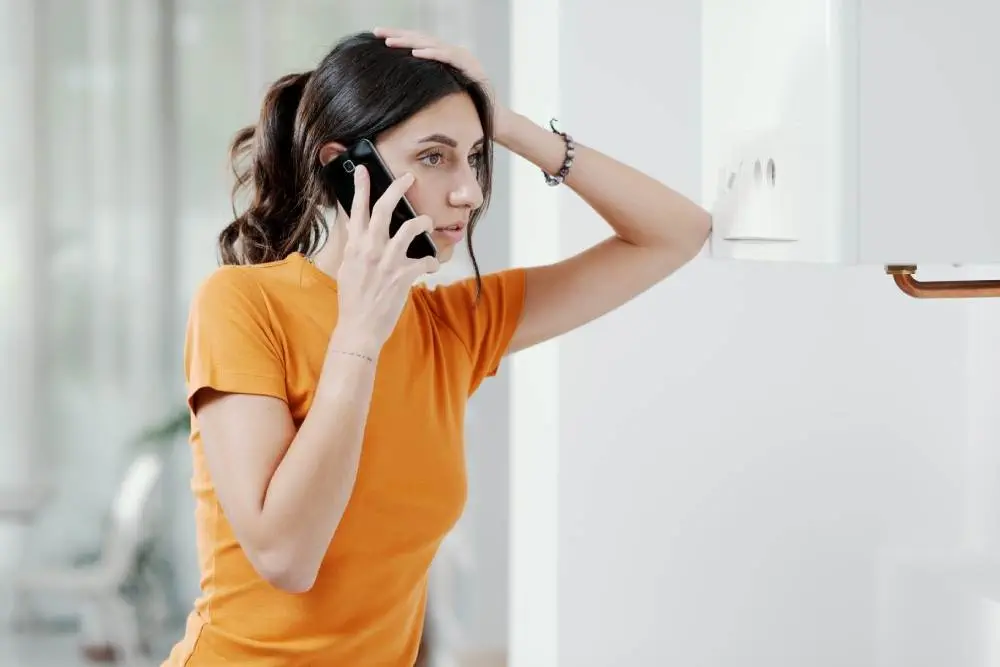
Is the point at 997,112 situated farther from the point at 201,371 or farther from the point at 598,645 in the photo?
the point at 598,645

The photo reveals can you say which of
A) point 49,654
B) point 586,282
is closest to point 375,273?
point 586,282

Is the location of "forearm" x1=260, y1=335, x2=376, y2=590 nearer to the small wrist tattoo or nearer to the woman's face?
the small wrist tattoo

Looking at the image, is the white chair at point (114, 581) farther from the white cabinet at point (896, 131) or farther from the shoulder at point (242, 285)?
the white cabinet at point (896, 131)

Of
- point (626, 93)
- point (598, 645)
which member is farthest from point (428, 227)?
point (598, 645)

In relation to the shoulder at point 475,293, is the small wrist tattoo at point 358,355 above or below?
below

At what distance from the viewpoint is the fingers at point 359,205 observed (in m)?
0.91

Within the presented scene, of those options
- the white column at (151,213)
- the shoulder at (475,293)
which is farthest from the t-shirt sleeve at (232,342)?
the white column at (151,213)

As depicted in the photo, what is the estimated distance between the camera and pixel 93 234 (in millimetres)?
2441

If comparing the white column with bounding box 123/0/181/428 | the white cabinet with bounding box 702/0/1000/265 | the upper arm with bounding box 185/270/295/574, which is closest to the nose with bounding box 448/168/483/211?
the upper arm with bounding box 185/270/295/574

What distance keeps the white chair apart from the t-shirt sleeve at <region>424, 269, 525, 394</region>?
155 centimetres

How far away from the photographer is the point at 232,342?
2.95 ft

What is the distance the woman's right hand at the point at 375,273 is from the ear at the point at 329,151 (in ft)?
0.26

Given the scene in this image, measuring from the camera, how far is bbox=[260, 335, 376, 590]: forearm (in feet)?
2.73

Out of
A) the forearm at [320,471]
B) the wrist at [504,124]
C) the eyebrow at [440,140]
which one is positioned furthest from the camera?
the wrist at [504,124]
